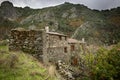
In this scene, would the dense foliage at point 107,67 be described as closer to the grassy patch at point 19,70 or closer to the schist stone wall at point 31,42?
the schist stone wall at point 31,42

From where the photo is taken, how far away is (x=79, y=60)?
25.2 meters

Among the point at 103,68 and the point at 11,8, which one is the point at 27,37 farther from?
the point at 11,8

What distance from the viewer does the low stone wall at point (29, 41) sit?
45.2 ft

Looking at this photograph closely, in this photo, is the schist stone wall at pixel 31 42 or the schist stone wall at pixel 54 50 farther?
the schist stone wall at pixel 54 50

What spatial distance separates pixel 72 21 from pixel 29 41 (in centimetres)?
6928

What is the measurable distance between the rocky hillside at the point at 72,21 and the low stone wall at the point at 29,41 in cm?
4132

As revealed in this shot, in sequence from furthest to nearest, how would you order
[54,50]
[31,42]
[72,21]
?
[72,21], [54,50], [31,42]

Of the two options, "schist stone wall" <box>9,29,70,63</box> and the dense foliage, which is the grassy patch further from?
the dense foliage

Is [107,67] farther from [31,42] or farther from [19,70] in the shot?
[19,70]

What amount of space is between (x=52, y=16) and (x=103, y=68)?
6784 cm

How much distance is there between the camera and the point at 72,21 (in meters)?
82.5

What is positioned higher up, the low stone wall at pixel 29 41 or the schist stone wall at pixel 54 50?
the low stone wall at pixel 29 41

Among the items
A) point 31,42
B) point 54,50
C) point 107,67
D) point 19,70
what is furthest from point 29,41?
point 107,67

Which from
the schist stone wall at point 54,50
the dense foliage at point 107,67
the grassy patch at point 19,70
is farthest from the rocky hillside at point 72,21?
the grassy patch at point 19,70
